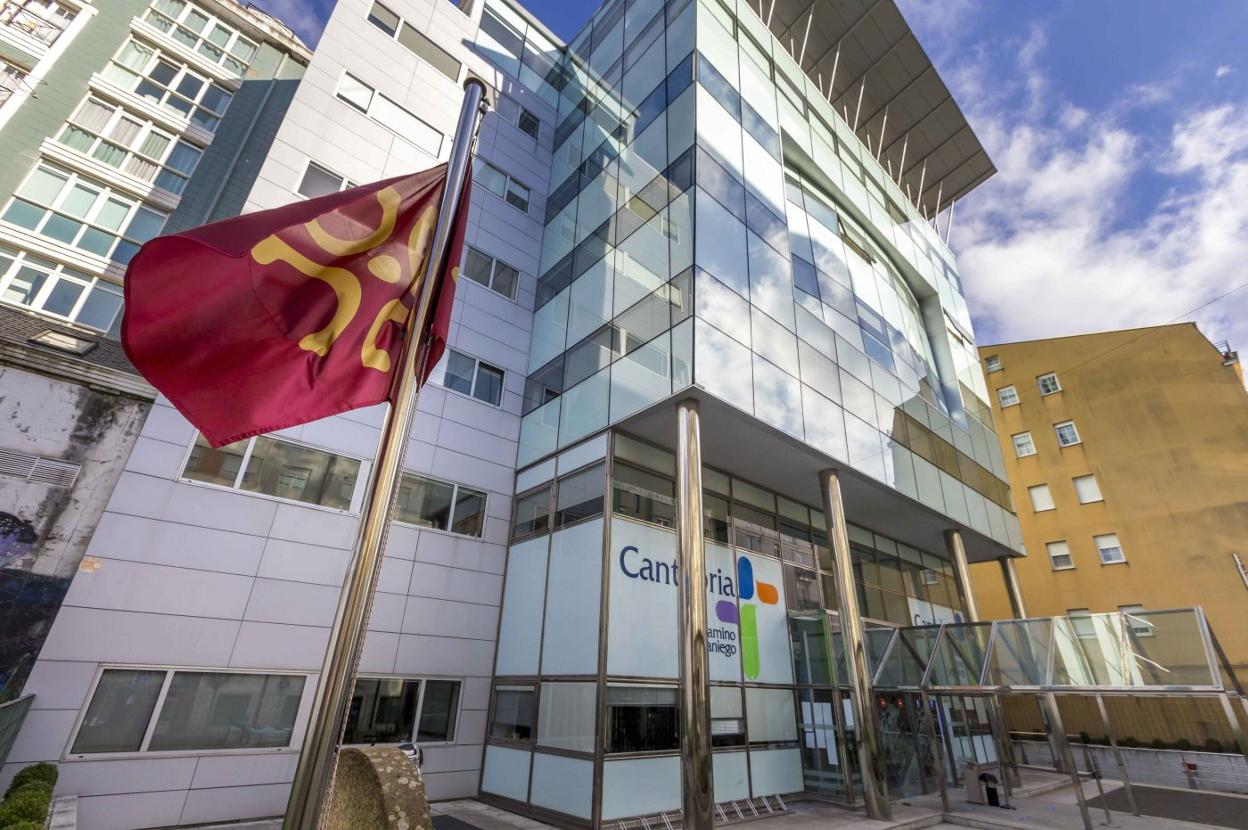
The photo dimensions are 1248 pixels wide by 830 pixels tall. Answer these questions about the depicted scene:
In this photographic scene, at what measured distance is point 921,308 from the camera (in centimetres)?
2434

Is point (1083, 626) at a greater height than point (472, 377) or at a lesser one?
lesser

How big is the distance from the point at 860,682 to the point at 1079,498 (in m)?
25.6

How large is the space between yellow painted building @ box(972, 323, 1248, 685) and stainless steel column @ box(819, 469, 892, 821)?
21422 mm

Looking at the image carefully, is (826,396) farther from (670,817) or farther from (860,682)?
Result: (670,817)

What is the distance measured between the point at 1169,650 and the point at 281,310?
15.0 metres

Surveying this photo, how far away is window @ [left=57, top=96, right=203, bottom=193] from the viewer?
19406mm

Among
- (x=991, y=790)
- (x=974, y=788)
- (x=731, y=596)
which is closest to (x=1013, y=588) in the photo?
(x=974, y=788)

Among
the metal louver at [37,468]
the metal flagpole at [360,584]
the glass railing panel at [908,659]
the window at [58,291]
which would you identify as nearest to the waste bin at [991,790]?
the glass railing panel at [908,659]

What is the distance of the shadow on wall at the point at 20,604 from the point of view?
8.67 meters

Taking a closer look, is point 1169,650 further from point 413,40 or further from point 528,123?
point 413,40

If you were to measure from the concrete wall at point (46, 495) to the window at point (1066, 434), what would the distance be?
39.4 metres

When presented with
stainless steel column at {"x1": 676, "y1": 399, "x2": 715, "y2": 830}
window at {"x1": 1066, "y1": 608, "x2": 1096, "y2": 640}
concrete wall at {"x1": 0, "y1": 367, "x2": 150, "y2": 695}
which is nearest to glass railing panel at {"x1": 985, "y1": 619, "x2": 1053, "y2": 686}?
window at {"x1": 1066, "y1": 608, "x2": 1096, "y2": 640}

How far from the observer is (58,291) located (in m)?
17.1

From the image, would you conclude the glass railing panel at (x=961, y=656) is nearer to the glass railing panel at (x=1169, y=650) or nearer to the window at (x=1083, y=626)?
the window at (x=1083, y=626)
